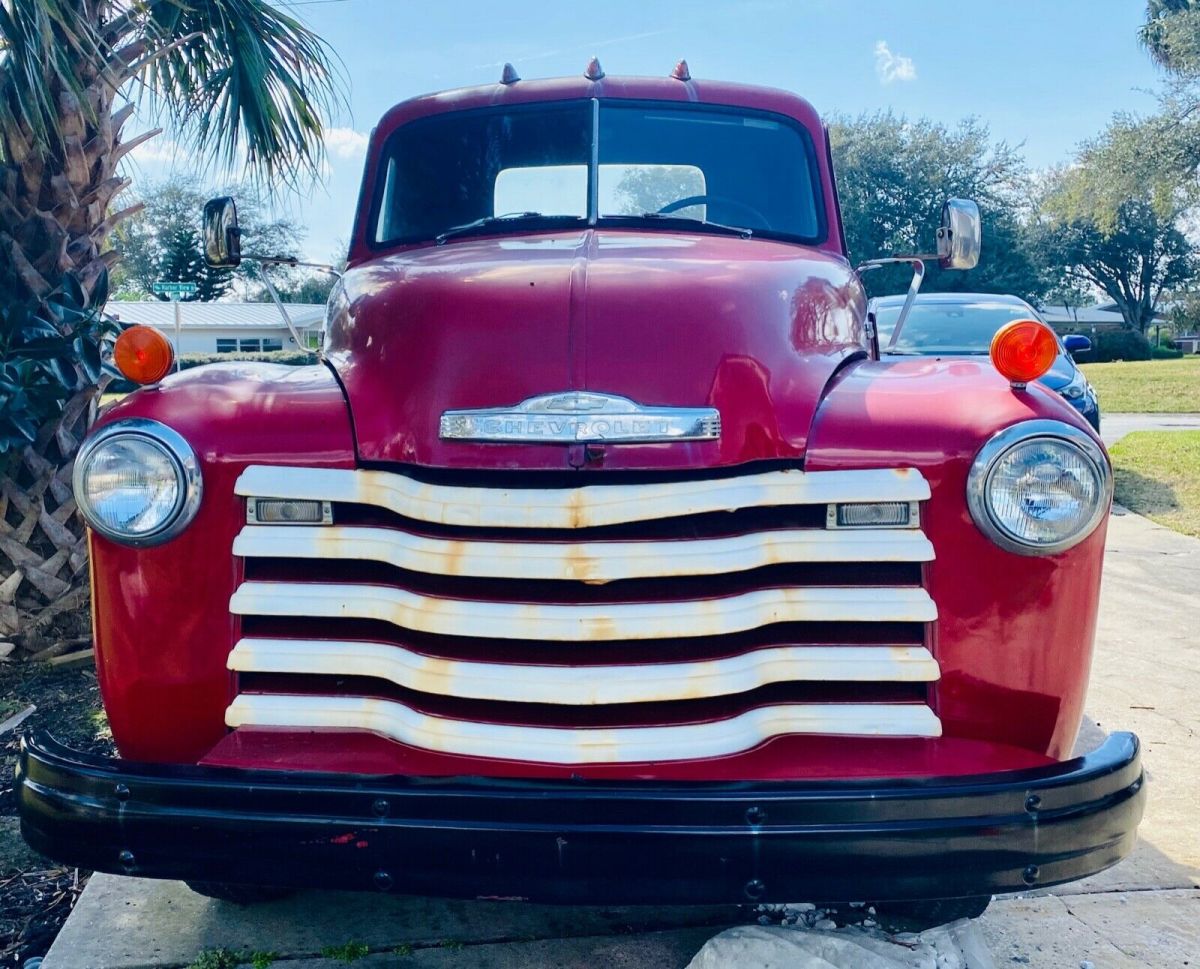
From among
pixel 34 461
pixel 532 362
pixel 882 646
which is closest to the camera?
pixel 882 646

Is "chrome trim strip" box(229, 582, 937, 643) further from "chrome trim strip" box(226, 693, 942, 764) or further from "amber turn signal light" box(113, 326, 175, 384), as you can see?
"amber turn signal light" box(113, 326, 175, 384)

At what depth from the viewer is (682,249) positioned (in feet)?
9.81

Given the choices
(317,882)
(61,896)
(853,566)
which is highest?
(853,566)

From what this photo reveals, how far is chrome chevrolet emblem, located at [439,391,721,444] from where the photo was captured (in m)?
→ 2.22

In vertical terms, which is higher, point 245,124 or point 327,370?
point 245,124

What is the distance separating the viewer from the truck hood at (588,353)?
2.26 m

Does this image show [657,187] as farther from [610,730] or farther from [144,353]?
[610,730]

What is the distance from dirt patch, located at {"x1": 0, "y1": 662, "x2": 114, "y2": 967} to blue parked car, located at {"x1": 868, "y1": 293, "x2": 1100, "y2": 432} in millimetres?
6030

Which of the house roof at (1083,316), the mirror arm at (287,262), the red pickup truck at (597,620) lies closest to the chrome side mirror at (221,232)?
the mirror arm at (287,262)

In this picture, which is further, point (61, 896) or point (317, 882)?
point (61, 896)

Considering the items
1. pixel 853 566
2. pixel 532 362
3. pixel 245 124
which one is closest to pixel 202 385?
pixel 532 362

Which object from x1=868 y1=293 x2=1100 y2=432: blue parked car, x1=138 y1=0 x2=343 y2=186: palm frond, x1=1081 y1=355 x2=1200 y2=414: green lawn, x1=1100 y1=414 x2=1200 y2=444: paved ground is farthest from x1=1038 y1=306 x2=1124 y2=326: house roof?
x1=138 y1=0 x2=343 y2=186: palm frond

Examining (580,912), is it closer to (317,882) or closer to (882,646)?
(317,882)

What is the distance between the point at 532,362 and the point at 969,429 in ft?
3.03
